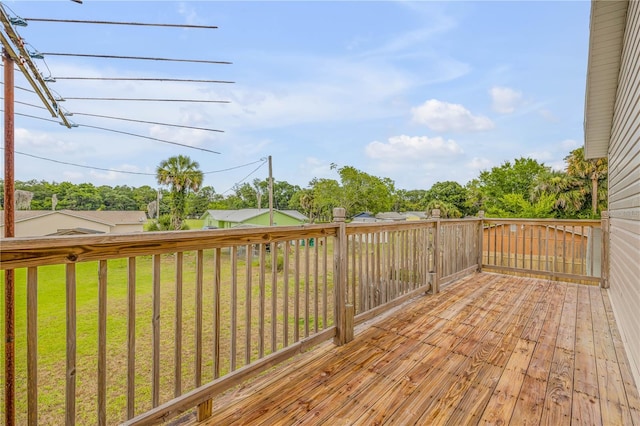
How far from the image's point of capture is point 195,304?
5.00ft

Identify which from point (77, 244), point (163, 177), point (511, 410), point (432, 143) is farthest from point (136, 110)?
point (432, 143)

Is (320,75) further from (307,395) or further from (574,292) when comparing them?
(307,395)

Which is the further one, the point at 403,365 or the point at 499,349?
the point at 499,349

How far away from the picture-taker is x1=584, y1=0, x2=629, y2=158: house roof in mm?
2939

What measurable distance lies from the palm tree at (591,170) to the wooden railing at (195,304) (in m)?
16.5

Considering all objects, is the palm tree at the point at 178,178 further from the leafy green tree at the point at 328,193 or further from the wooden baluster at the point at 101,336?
the wooden baluster at the point at 101,336

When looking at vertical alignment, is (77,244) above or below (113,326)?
above

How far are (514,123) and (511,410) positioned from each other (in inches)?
903

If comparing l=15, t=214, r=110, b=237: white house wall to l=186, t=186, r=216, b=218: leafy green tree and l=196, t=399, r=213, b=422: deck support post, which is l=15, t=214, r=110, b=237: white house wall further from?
l=186, t=186, r=216, b=218: leafy green tree

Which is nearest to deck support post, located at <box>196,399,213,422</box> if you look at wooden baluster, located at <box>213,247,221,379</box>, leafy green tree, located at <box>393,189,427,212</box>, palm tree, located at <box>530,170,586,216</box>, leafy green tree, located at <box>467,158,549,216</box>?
wooden baluster, located at <box>213,247,221,379</box>

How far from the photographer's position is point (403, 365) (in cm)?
214

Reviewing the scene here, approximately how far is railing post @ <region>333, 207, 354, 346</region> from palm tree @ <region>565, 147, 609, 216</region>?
70.1ft

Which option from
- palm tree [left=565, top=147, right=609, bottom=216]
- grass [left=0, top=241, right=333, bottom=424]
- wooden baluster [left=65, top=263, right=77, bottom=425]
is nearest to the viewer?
wooden baluster [left=65, top=263, right=77, bottom=425]

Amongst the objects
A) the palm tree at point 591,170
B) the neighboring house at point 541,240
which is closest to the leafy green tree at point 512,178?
the palm tree at point 591,170
